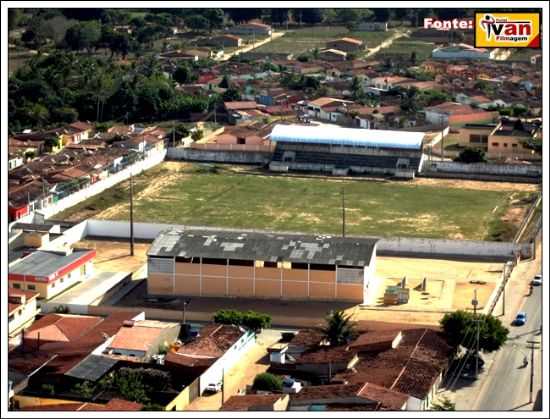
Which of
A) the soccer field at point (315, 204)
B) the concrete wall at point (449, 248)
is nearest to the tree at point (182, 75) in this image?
the soccer field at point (315, 204)

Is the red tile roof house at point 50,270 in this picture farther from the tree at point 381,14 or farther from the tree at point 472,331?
the tree at point 381,14

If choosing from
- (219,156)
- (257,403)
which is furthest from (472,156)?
(257,403)

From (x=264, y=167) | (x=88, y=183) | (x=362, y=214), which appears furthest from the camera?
(x=264, y=167)

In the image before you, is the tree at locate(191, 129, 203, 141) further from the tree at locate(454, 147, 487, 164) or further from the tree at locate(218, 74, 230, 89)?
the tree at locate(454, 147, 487, 164)

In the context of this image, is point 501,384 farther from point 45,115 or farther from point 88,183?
→ point 45,115

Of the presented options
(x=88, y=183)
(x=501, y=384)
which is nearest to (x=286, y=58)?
(x=88, y=183)

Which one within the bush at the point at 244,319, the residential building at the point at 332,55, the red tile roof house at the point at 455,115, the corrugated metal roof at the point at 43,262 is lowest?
the bush at the point at 244,319
